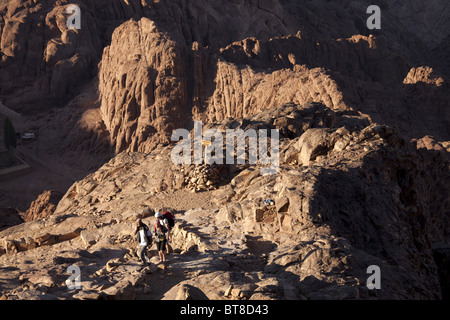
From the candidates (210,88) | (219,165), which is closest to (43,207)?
(219,165)

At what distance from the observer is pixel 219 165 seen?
60.6ft

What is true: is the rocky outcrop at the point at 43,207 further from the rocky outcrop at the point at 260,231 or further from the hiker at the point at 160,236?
the hiker at the point at 160,236

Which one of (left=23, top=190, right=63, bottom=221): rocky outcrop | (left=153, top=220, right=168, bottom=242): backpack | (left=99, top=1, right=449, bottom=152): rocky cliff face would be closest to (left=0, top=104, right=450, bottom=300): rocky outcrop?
(left=153, top=220, right=168, bottom=242): backpack

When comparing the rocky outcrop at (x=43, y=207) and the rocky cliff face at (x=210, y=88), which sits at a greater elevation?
the rocky cliff face at (x=210, y=88)

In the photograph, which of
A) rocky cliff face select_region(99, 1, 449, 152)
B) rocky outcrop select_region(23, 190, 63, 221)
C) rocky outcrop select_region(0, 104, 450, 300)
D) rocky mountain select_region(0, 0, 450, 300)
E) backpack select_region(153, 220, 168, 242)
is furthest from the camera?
rocky cliff face select_region(99, 1, 449, 152)

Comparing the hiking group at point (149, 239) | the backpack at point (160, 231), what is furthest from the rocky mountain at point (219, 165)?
the backpack at point (160, 231)

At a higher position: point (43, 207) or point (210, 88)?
point (210, 88)

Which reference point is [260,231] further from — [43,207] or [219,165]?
[43,207]

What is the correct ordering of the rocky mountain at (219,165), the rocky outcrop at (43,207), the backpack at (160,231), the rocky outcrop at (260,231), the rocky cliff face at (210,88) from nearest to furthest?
the rocky outcrop at (260,231)
the rocky mountain at (219,165)
the backpack at (160,231)
the rocky outcrop at (43,207)
the rocky cliff face at (210,88)

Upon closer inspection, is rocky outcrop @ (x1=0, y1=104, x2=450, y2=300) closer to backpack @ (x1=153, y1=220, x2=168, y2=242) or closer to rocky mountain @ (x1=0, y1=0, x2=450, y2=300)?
rocky mountain @ (x1=0, y1=0, x2=450, y2=300)

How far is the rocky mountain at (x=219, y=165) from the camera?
11.0m

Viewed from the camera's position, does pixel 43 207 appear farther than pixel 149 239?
Yes

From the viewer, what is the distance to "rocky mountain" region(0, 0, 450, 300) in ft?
36.2
